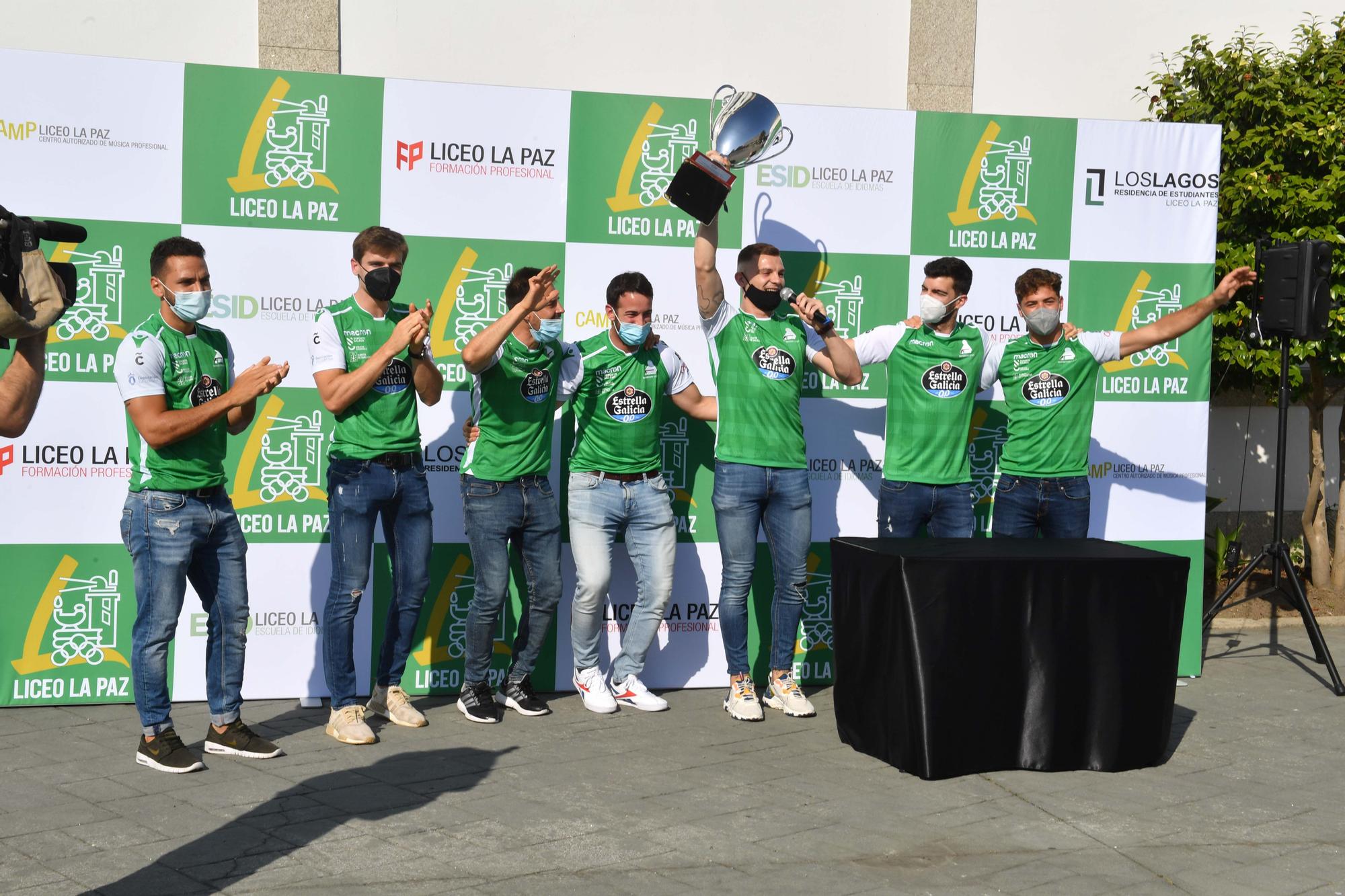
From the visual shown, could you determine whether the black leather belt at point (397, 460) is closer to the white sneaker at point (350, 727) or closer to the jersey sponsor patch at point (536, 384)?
the jersey sponsor patch at point (536, 384)

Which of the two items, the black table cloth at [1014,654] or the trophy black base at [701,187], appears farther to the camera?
the trophy black base at [701,187]

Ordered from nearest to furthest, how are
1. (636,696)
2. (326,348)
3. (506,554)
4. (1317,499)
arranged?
(326,348), (506,554), (636,696), (1317,499)

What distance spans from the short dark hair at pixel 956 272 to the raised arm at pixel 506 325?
6.04 feet

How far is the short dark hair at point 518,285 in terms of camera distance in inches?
232

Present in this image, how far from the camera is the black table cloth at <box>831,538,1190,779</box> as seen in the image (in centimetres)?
514

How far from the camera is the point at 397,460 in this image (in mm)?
5637

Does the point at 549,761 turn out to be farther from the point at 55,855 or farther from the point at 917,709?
the point at 55,855

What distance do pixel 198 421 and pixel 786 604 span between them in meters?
2.81

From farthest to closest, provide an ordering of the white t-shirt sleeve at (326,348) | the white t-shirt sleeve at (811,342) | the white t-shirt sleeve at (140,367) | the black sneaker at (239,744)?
1. the white t-shirt sleeve at (811,342)
2. the white t-shirt sleeve at (326,348)
3. the black sneaker at (239,744)
4. the white t-shirt sleeve at (140,367)

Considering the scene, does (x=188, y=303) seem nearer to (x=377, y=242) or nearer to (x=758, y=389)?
(x=377, y=242)

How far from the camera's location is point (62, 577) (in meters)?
6.04

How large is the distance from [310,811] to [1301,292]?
216 inches

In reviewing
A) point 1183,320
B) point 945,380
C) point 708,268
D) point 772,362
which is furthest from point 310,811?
point 1183,320

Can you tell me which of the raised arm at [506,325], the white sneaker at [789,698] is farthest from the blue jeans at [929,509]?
the raised arm at [506,325]
